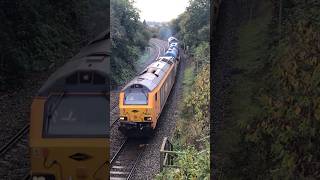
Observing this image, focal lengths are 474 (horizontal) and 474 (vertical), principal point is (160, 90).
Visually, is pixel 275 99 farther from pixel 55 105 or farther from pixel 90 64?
pixel 55 105

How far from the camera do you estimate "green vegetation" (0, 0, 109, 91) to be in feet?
12.8

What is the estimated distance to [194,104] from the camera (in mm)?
3756

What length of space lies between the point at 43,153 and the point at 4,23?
46.1 inches

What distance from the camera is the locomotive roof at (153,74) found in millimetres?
3725

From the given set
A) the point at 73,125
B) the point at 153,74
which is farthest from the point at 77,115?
the point at 153,74

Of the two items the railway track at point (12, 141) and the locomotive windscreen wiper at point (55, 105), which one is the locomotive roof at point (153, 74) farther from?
the railway track at point (12, 141)

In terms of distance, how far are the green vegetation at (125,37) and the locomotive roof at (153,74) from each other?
0.22ft

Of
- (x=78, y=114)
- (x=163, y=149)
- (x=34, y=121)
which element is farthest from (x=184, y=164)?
(x=34, y=121)

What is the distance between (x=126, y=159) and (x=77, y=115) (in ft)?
1.65

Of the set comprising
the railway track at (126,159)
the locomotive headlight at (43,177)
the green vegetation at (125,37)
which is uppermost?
the green vegetation at (125,37)

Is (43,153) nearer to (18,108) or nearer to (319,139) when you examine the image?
(18,108)

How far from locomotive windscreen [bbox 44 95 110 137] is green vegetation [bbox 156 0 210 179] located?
61 centimetres

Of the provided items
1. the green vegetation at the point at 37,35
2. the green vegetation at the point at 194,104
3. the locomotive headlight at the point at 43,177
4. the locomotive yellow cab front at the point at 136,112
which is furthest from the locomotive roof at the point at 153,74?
the locomotive headlight at the point at 43,177

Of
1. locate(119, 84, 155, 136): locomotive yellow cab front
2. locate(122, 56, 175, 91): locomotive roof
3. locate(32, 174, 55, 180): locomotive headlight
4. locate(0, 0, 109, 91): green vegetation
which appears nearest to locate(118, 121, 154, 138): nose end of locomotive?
locate(119, 84, 155, 136): locomotive yellow cab front
